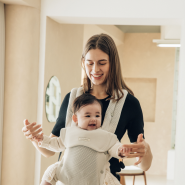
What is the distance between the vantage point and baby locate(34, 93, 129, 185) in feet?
4.25

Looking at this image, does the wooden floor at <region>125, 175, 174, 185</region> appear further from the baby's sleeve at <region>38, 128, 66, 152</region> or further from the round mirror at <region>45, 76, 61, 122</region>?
the baby's sleeve at <region>38, 128, 66, 152</region>

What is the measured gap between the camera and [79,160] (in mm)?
1294

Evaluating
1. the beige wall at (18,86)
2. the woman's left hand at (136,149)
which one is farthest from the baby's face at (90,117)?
the beige wall at (18,86)

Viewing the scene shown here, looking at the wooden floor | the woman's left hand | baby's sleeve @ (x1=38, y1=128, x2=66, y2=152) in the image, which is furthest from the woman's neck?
the wooden floor

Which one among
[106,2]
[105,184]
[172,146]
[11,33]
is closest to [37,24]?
[11,33]

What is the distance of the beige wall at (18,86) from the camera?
3.21 m

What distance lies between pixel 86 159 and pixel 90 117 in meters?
0.19

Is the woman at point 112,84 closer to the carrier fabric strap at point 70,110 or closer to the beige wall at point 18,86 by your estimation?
the carrier fabric strap at point 70,110

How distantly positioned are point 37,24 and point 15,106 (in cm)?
97

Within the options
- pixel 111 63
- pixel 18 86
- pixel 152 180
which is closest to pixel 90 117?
pixel 111 63

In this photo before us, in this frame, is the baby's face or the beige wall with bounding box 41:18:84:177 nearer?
the baby's face

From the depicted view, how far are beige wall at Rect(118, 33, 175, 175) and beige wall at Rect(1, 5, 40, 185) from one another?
415 cm

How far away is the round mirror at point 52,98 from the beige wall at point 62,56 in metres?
0.07

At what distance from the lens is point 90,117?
1357mm
